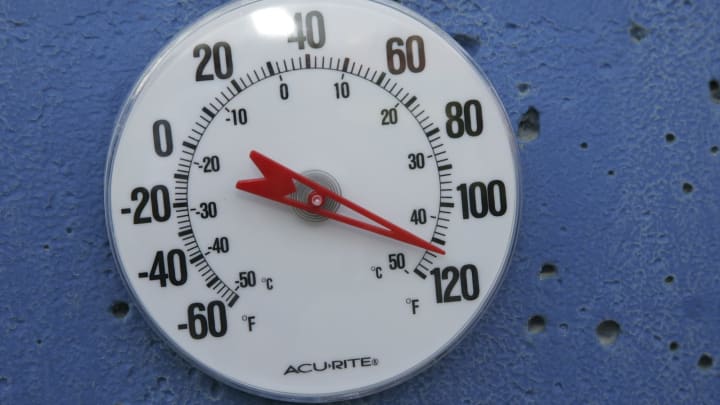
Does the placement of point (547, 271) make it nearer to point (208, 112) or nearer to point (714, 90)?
point (714, 90)

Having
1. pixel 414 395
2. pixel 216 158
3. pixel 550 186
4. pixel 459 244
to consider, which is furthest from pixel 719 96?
pixel 216 158

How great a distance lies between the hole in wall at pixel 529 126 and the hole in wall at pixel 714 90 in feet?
0.80

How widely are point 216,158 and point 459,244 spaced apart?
1.06 ft

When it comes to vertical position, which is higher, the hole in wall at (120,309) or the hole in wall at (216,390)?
the hole in wall at (120,309)

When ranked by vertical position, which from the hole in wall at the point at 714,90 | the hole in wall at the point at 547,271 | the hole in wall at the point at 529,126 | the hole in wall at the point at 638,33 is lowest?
the hole in wall at the point at 547,271

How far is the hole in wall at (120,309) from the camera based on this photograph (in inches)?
39.3

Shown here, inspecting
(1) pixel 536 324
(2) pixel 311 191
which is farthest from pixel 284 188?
(1) pixel 536 324

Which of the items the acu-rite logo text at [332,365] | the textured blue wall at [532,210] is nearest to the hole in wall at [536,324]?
the textured blue wall at [532,210]

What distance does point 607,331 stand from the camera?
3.42 ft

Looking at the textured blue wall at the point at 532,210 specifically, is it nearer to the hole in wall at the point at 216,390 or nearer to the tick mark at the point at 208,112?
the hole in wall at the point at 216,390

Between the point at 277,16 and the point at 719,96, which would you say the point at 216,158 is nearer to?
the point at 277,16

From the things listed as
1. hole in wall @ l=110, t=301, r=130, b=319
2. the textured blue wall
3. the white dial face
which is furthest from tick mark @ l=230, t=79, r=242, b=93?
hole in wall @ l=110, t=301, r=130, b=319

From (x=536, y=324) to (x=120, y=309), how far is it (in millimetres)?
555

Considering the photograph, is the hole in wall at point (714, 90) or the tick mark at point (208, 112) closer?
the tick mark at point (208, 112)
